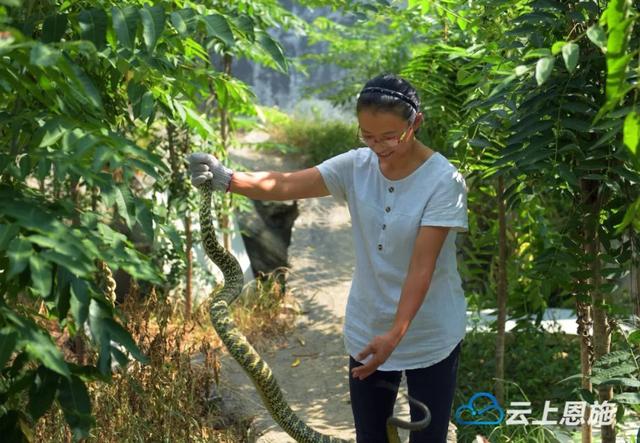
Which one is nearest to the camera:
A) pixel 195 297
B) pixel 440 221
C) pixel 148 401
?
pixel 440 221

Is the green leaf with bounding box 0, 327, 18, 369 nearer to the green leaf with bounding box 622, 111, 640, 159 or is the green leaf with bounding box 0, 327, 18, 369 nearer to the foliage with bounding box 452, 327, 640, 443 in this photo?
the green leaf with bounding box 622, 111, 640, 159

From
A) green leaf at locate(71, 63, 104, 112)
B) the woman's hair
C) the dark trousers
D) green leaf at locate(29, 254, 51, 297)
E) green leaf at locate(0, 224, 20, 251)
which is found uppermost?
the woman's hair

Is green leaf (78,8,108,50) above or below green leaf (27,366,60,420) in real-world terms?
above

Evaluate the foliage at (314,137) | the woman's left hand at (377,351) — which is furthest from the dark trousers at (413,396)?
the foliage at (314,137)

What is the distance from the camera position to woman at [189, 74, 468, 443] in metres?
2.99

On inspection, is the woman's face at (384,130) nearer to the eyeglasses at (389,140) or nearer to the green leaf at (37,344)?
the eyeglasses at (389,140)

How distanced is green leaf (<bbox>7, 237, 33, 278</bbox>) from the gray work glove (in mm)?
1163

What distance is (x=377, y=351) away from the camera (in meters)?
2.96

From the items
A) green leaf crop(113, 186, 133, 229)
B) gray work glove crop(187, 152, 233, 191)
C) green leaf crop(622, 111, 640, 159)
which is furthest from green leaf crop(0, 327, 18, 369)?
green leaf crop(622, 111, 640, 159)

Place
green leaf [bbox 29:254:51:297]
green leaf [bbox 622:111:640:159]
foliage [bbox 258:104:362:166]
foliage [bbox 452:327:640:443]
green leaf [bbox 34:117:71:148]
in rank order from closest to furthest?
green leaf [bbox 29:254:51:297], green leaf [bbox 622:111:640:159], green leaf [bbox 34:117:71:148], foliage [bbox 452:327:640:443], foliage [bbox 258:104:362:166]

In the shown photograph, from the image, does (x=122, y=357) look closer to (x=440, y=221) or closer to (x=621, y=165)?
(x=440, y=221)

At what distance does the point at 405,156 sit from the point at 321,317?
13.6ft

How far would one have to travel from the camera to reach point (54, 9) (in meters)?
3.00

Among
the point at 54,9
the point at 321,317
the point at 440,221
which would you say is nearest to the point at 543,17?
the point at 440,221
